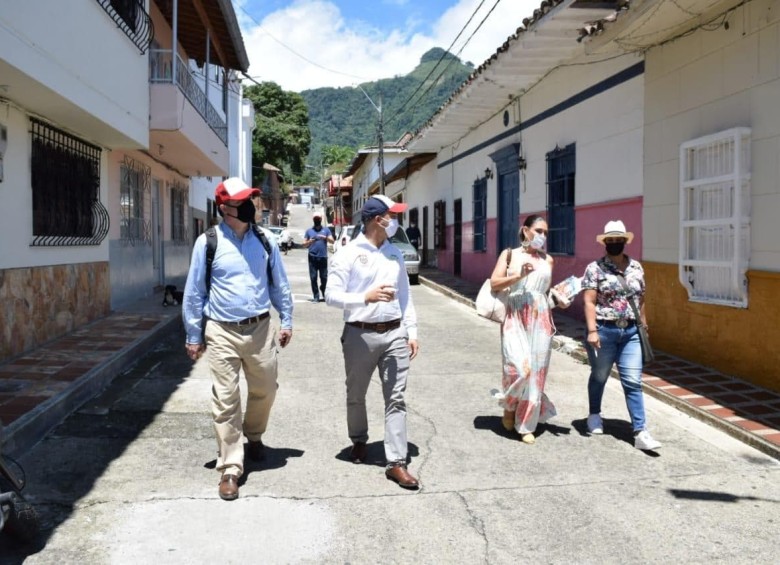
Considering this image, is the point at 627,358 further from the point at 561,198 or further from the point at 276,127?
the point at 276,127

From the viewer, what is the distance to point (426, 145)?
20344 mm

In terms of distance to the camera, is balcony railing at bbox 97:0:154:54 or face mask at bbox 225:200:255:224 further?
balcony railing at bbox 97:0:154:54

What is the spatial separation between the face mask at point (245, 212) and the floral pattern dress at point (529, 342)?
199 centimetres

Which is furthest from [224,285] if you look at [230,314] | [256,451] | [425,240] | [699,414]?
[425,240]

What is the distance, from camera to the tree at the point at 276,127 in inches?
1864

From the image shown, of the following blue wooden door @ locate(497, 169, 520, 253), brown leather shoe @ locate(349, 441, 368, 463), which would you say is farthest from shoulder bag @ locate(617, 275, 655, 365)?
blue wooden door @ locate(497, 169, 520, 253)

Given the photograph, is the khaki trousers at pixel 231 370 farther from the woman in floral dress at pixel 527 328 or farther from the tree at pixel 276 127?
the tree at pixel 276 127

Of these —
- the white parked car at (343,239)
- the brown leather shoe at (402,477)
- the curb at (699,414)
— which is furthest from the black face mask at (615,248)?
the white parked car at (343,239)

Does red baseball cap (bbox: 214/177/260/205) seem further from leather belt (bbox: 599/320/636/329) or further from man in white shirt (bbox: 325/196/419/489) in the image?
leather belt (bbox: 599/320/636/329)

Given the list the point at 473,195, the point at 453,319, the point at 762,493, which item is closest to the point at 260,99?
the point at 473,195

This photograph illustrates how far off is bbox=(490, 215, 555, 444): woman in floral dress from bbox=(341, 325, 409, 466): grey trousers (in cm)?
111

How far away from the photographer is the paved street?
351 centimetres

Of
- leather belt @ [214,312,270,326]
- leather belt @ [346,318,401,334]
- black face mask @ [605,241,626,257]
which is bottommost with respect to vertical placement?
leather belt @ [346,318,401,334]

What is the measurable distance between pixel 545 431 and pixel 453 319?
21.7ft
